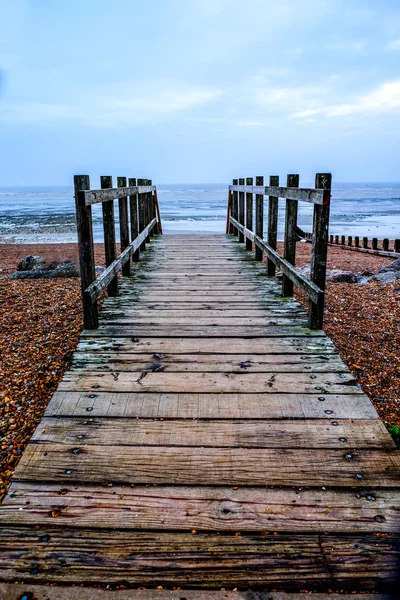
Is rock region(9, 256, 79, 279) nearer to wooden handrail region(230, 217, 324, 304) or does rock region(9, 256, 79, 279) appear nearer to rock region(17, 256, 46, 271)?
rock region(17, 256, 46, 271)

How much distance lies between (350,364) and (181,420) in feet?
8.57

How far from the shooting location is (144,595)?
168 centimetres

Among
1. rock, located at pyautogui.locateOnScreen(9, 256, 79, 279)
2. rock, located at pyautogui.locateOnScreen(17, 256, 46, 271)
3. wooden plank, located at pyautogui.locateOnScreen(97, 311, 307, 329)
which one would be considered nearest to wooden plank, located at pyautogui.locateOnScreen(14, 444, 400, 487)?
wooden plank, located at pyautogui.locateOnScreen(97, 311, 307, 329)

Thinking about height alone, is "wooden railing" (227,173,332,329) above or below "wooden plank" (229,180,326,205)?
below

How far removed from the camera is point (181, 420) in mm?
2750

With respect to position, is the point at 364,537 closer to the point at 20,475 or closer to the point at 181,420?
the point at 181,420

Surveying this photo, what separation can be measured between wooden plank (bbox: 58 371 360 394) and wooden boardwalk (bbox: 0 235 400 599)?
15mm

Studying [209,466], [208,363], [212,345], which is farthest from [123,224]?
[209,466]

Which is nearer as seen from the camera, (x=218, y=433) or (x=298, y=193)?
(x=218, y=433)

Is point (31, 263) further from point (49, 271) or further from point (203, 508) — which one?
point (203, 508)

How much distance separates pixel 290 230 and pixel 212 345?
6.51 ft

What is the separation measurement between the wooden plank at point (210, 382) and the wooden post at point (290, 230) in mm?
2205

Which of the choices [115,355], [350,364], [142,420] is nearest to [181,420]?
[142,420]

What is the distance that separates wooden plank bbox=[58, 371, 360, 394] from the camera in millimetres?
3106
